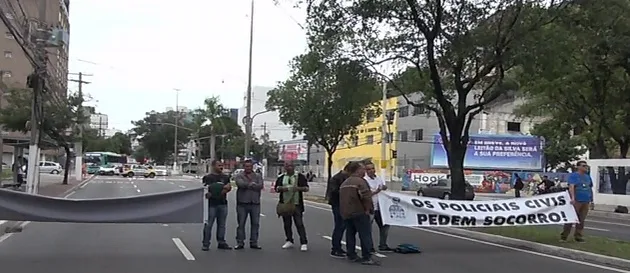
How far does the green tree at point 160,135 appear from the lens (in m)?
151

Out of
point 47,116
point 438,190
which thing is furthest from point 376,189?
point 47,116

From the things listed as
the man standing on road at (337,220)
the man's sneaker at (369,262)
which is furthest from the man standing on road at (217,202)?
the man's sneaker at (369,262)

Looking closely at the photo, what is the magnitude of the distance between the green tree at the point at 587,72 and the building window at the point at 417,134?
125ft

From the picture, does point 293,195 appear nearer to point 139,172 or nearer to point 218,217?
point 218,217

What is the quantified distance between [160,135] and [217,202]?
138858 millimetres

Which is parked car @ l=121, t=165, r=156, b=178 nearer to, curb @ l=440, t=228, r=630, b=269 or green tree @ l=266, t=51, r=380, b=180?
green tree @ l=266, t=51, r=380, b=180

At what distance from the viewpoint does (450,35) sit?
70.8 feet

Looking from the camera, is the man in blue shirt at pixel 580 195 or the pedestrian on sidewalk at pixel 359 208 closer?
the pedestrian on sidewalk at pixel 359 208

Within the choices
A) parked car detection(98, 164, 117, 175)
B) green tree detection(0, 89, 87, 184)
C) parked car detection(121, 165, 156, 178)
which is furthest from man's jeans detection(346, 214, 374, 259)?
parked car detection(98, 164, 117, 175)

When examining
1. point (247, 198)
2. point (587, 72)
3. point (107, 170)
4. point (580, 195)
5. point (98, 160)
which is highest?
point (587, 72)

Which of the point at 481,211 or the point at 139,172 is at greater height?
the point at 139,172

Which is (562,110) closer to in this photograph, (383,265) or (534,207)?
(534,207)

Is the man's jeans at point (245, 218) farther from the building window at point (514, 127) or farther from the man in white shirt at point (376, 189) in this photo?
the building window at point (514, 127)

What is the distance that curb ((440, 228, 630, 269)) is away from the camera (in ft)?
46.6
